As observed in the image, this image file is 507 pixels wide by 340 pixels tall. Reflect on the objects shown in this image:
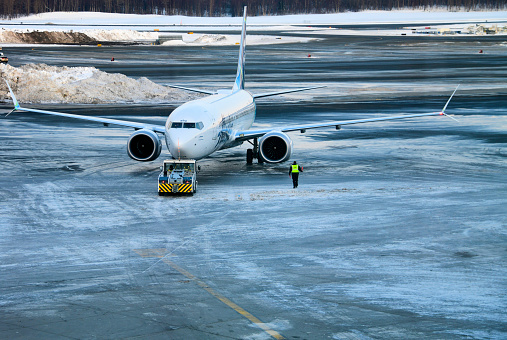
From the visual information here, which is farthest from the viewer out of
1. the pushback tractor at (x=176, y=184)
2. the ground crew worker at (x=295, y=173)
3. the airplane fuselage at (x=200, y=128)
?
the airplane fuselage at (x=200, y=128)

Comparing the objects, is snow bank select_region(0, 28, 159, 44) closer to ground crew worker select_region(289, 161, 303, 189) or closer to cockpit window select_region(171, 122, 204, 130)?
cockpit window select_region(171, 122, 204, 130)

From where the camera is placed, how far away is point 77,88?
7281cm

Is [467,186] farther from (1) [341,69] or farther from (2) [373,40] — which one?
(2) [373,40]

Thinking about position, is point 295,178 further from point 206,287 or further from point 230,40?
point 230,40

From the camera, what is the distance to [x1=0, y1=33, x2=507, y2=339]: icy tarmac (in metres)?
18.9

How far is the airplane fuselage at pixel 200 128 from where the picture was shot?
35.9 metres

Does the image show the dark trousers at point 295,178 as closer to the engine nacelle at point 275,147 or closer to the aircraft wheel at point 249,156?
the engine nacelle at point 275,147

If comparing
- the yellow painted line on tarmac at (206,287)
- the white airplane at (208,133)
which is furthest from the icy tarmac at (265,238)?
the white airplane at (208,133)

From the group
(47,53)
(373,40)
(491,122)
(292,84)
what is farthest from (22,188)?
(373,40)

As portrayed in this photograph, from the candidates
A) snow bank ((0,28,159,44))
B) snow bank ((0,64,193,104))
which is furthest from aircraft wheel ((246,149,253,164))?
snow bank ((0,28,159,44))

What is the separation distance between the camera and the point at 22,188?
35.9 metres

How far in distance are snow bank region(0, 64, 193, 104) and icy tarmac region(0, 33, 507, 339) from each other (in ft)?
39.4

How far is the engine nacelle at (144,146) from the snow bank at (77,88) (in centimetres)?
3282

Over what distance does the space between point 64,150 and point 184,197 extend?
15.5 m
